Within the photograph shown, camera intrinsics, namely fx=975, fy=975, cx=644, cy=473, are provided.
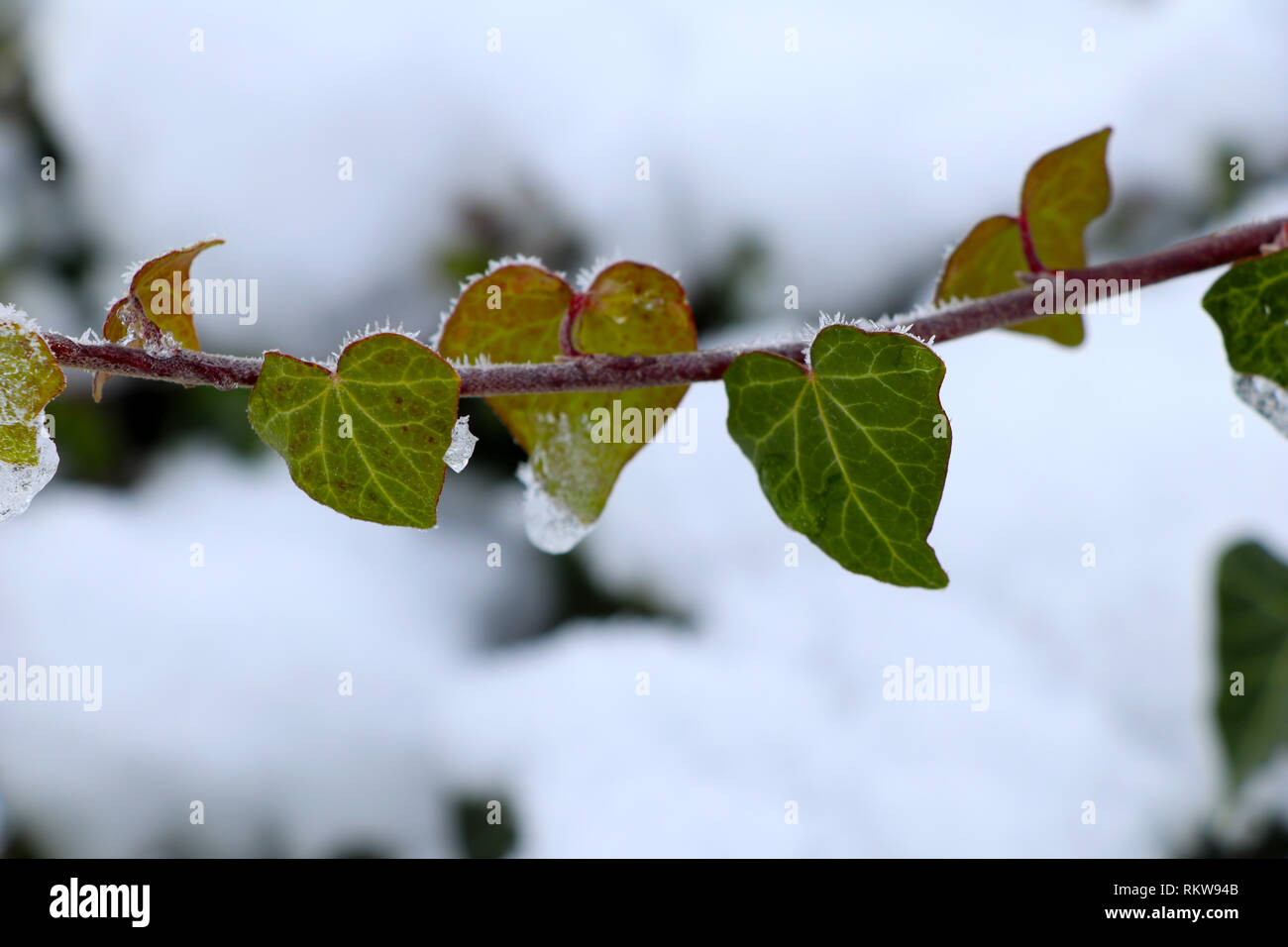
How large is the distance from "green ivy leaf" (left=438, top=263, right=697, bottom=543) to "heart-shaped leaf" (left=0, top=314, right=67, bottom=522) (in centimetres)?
10

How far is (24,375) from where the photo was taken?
0.19m

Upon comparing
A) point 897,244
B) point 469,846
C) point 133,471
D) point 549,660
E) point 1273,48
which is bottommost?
point 469,846

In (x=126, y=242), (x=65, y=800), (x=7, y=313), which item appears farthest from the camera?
(x=126, y=242)

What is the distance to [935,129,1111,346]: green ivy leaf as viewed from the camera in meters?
0.30

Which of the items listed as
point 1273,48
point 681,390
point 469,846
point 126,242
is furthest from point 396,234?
point 1273,48

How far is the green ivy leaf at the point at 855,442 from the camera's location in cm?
20

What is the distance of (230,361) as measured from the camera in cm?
20

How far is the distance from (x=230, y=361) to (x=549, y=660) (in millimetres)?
739

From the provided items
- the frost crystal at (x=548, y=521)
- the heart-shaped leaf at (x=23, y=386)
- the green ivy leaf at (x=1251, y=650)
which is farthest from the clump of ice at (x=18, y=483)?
the green ivy leaf at (x=1251, y=650)

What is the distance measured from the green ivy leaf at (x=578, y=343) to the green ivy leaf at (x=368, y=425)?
0.05 metres

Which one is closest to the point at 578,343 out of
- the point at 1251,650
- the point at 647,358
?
the point at 647,358

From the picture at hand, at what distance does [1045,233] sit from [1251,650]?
0.38m
